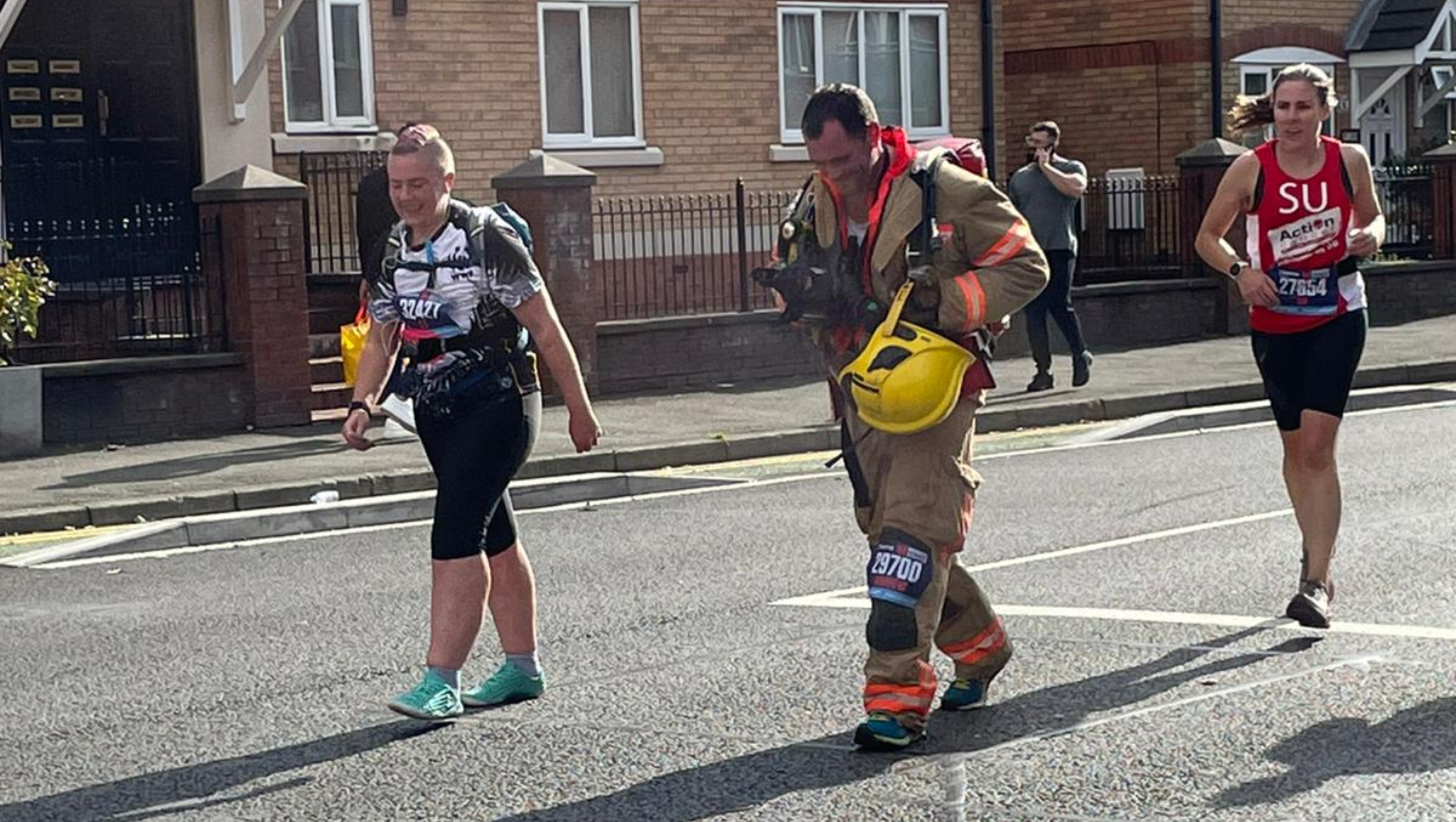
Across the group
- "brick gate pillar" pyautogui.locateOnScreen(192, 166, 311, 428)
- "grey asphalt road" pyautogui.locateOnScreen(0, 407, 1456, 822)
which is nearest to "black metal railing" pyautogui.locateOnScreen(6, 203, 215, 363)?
"brick gate pillar" pyautogui.locateOnScreen(192, 166, 311, 428)

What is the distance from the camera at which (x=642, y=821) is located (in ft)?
18.9

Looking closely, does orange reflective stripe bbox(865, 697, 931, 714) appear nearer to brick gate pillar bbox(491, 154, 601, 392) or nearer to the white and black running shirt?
the white and black running shirt

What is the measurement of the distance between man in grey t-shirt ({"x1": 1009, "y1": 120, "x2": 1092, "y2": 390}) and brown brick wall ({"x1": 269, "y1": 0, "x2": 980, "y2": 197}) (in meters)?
5.88

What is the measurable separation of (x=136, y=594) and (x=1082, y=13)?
21.4 meters

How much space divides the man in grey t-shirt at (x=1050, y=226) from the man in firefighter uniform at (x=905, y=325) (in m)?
10.3

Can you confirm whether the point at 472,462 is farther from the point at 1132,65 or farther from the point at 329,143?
the point at 1132,65

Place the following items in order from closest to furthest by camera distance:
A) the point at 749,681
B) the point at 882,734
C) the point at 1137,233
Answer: the point at 882,734 → the point at 749,681 → the point at 1137,233

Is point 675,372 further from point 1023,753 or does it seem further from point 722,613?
point 1023,753

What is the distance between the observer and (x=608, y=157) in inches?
869

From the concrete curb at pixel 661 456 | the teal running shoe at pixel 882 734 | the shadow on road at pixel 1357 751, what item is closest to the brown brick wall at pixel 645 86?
the concrete curb at pixel 661 456

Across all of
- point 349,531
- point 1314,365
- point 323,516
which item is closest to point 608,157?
point 323,516

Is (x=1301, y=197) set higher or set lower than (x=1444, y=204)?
higher

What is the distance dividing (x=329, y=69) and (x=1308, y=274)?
13.7 metres

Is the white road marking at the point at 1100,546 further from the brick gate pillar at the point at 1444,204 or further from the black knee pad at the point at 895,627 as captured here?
the brick gate pillar at the point at 1444,204
